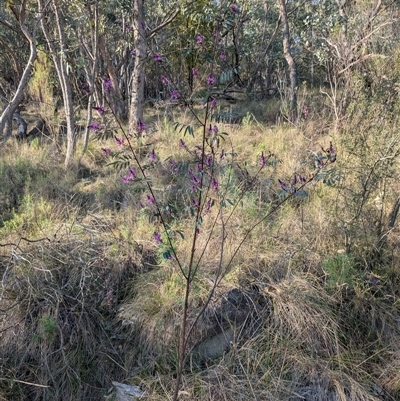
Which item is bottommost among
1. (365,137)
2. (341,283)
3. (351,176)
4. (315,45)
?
(341,283)

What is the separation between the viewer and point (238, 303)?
2.53 meters

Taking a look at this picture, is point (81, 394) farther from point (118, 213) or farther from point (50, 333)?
point (118, 213)

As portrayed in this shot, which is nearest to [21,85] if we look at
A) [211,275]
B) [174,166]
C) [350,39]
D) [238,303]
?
[174,166]

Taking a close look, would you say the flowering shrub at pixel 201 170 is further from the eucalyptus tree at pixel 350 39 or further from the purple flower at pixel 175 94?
the eucalyptus tree at pixel 350 39

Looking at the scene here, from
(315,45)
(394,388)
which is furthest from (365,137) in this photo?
(315,45)

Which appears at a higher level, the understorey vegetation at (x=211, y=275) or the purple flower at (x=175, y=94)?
the purple flower at (x=175, y=94)

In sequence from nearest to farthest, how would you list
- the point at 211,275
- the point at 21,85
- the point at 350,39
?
1. the point at 211,275
2. the point at 21,85
3. the point at 350,39

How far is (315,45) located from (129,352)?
7.48m

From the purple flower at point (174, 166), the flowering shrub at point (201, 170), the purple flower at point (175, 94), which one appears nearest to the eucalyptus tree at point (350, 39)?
the flowering shrub at point (201, 170)

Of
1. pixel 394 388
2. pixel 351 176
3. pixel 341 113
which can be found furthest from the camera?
pixel 341 113

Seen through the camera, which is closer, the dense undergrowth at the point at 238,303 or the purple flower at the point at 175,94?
the purple flower at the point at 175,94

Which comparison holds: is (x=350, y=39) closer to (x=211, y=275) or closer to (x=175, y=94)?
(x=211, y=275)

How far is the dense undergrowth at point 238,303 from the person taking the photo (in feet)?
7.34

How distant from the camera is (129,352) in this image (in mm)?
2477
